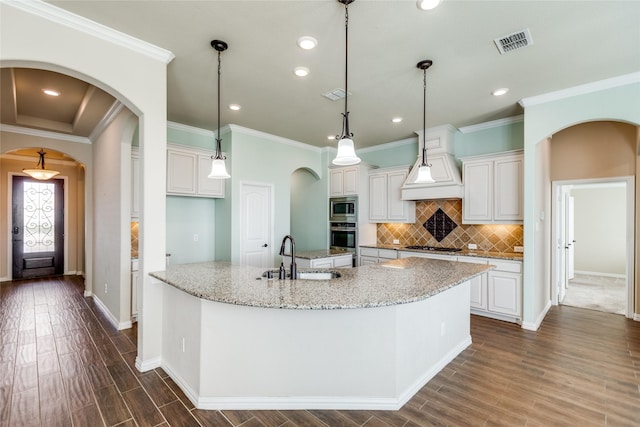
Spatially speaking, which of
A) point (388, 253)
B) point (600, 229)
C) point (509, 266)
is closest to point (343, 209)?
point (388, 253)

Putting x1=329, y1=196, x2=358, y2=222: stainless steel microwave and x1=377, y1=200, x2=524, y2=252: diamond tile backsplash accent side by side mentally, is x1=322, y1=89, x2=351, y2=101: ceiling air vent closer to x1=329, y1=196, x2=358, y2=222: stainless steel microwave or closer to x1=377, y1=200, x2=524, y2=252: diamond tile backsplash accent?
x1=329, y1=196, x2=358, y2=222: stainless steel microwave

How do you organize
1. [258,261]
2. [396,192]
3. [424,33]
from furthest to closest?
[396,192]
[258,261]
[424,33]

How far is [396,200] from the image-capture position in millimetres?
5648

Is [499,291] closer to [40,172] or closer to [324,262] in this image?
[324,262]

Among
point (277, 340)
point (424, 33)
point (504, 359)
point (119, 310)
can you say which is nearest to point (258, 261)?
point (119, 310)

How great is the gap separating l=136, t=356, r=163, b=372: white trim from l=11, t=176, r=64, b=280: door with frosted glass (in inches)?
245

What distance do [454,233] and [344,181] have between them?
2.26 meters

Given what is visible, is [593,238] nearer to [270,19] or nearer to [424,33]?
[424,33]

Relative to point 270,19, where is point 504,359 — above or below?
below

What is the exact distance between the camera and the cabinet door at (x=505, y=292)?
4059 millimetres

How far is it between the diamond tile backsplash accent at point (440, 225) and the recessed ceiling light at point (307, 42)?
3833mm

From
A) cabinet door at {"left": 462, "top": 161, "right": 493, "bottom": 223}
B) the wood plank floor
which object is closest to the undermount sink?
the wood plank floor

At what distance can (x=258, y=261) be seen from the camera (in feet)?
17.4

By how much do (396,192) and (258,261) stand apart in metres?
2.83
